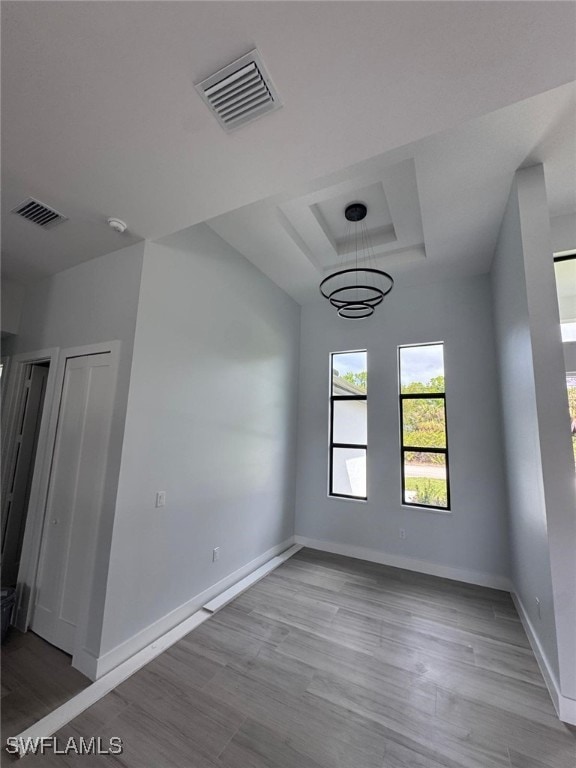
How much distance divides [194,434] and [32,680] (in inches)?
75.6

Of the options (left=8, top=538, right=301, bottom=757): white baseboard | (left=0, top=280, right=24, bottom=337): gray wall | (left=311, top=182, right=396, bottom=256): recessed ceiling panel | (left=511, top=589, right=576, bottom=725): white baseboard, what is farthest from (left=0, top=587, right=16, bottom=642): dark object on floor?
(left=311, top=182, right=396, bottom=256): recessed ceiling panel

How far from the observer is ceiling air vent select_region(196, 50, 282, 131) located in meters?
1.28

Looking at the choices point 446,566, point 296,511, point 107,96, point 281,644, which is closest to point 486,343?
point 446,566

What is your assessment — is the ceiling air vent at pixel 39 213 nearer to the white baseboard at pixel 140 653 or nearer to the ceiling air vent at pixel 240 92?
the ceiling air vent at pixel 240 92

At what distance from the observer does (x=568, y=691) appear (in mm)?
1912

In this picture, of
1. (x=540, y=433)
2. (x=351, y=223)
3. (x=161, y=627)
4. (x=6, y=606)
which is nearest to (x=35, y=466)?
(x=6, y=606)

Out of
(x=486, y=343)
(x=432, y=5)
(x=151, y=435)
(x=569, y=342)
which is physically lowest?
(x=151, y=435)

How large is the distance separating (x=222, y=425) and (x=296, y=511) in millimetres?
2272

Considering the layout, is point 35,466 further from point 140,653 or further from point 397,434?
point 397,434

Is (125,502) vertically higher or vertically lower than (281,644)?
higher

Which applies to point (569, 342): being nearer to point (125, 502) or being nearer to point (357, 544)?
point (357, 544)

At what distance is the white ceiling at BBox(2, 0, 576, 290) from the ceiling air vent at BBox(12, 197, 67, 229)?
0.06 metres

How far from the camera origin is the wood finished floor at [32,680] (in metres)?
1.84

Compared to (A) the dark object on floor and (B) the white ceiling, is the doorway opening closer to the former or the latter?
(A) the dark object on floor
